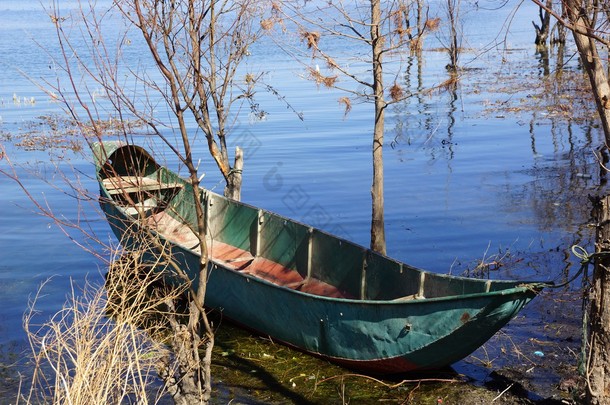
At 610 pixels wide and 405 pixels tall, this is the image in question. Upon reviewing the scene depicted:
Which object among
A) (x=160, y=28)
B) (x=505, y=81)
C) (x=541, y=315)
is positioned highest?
(x=505, y=81)

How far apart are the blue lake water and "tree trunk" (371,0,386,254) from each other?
1081 mm

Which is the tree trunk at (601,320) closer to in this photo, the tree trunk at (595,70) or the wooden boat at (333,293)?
the wooden boat at (333,293)

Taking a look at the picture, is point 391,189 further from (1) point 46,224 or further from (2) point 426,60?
(2) point 426,60

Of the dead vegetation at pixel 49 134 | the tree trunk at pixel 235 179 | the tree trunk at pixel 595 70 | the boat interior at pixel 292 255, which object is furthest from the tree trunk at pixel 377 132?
the dead vegetation at pixel 49 134

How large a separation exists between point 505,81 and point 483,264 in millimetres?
20024

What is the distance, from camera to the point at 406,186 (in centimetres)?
1598

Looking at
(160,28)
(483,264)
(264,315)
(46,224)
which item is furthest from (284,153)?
(160,28)

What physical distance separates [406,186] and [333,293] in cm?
716

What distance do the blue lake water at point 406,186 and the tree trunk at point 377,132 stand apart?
108 cm

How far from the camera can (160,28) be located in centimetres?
627

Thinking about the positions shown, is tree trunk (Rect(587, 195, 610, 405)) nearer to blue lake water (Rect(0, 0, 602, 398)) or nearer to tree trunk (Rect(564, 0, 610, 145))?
blue lake water (Rect(0, 0, 602, 398))

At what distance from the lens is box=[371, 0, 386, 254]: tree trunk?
9.40 metres

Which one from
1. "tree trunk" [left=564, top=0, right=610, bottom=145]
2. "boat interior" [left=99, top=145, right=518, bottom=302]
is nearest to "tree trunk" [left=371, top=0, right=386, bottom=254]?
"boat interior" [left=99, top=145, right=518, bottom=302]

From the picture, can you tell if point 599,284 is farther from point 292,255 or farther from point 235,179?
point 235,179
